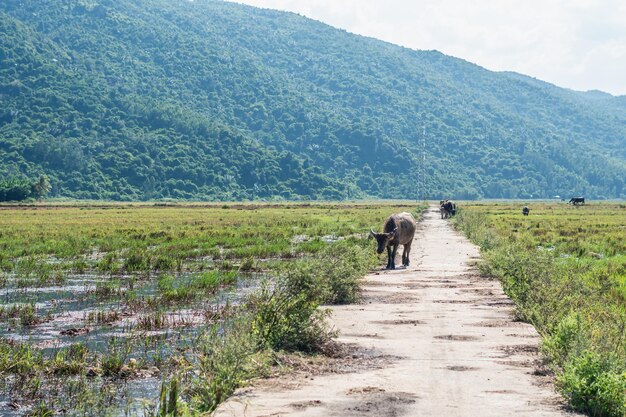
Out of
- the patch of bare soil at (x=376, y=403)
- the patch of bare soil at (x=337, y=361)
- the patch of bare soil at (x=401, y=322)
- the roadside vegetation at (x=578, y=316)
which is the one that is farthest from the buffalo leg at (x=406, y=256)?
the patch of bare soil at (x=376, y=403)

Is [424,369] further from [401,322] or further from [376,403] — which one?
[401,322]

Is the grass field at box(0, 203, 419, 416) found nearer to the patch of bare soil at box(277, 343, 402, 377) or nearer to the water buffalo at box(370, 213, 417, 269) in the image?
the patch of bare soil at box(277, 343, 402, 377)

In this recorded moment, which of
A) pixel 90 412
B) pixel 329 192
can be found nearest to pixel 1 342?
pixel 90 412

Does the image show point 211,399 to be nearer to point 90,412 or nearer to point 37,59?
point 90,412

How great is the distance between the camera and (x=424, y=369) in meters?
11.0

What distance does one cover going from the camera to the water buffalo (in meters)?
24.8

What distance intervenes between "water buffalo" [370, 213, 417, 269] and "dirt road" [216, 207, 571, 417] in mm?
5858

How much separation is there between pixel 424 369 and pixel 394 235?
46.0ft

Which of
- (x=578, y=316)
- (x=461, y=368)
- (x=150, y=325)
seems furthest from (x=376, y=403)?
(x=150, y=325)

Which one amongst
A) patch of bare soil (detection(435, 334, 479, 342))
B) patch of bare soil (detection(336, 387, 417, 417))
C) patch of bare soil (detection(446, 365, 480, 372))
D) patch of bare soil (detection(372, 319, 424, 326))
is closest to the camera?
patch of bare soil (detection(336, 387, 417, 417))

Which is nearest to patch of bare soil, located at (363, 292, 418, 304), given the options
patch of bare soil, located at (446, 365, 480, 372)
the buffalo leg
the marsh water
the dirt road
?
the dirt road

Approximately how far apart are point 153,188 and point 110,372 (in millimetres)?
147972

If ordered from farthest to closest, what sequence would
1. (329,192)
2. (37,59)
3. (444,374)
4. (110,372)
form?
(37,59) → (329,192) → (110,372) → (444,374)

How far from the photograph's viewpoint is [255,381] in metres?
10.4
